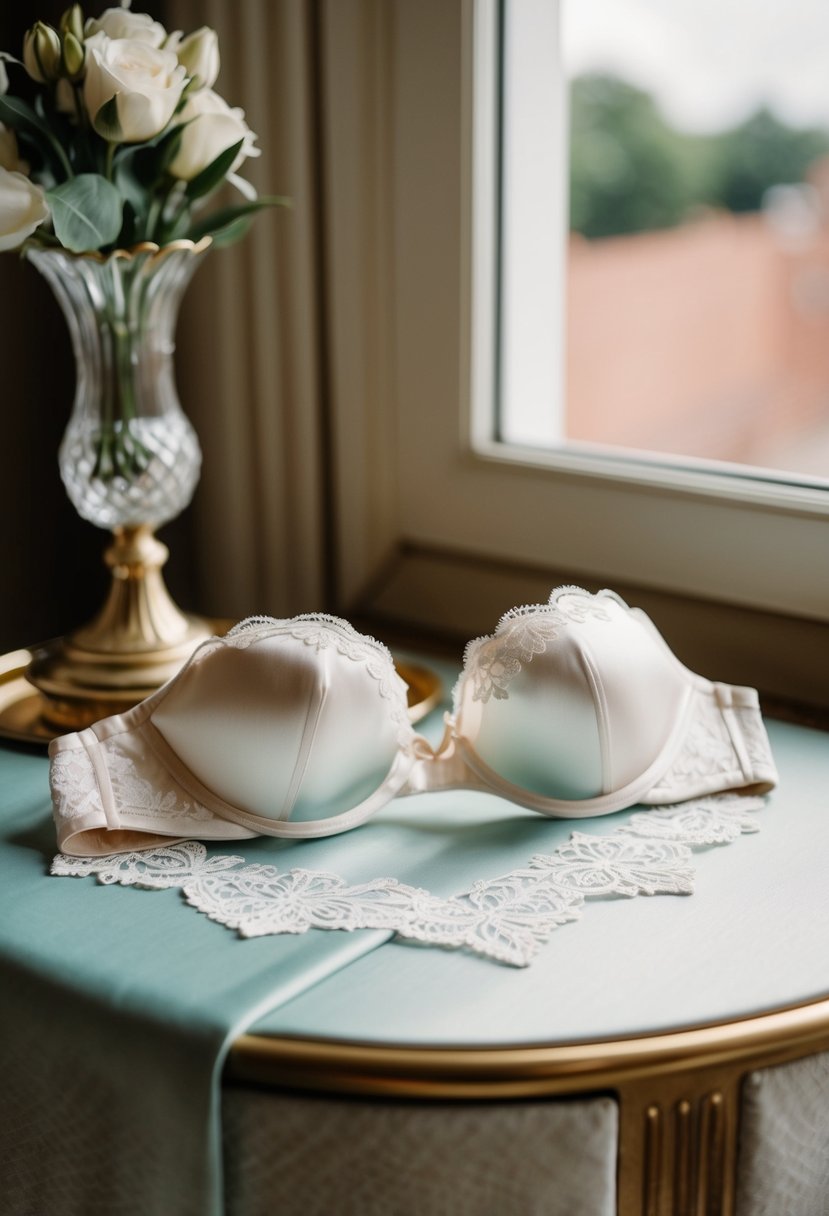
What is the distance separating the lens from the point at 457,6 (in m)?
0.91

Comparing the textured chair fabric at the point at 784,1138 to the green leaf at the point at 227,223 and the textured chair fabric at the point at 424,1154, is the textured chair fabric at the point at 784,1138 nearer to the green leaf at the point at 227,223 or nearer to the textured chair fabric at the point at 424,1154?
the textured chair fabric at the point at 424,1154

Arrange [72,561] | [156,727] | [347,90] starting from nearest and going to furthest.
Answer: [156,727]
[347,90]
[72,561]

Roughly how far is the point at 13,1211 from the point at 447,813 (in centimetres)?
28

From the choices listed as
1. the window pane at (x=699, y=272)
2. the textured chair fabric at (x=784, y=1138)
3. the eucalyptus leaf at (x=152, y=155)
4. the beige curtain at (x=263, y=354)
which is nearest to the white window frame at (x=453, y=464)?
the beige curtain at (x=263, y=354)

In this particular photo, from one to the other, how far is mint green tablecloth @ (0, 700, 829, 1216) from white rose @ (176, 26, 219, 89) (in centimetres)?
46

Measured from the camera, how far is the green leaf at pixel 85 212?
71 cm

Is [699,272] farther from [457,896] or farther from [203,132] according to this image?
[457,896]

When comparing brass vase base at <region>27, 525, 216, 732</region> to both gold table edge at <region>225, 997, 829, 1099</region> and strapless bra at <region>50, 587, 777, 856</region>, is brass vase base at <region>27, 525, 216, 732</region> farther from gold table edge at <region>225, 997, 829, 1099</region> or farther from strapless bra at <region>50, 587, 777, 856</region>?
gold table edge at <region>225, 997, 829, 1099</region>

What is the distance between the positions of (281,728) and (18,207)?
0.32 m

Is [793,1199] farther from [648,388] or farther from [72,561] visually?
[648,388]

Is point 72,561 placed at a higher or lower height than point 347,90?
lower

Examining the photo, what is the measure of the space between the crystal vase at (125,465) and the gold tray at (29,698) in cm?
1

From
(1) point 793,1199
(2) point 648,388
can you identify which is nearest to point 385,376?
(1) point 793,1199

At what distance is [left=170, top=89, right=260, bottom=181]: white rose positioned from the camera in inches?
29.8
